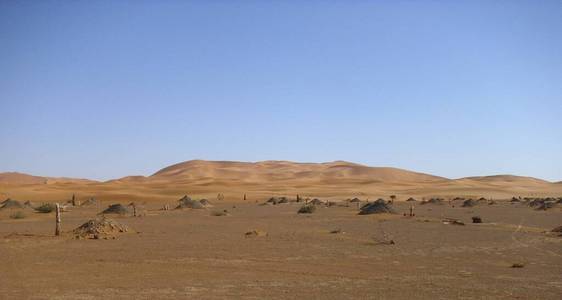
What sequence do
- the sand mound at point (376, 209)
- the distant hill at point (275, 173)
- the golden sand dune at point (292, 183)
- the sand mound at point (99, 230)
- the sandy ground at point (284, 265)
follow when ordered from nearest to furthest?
the sandy ground at point (284, 265) → the sand mound at point (99, 230) → the sand mound at point (376, 209) → the golden sand dune at point (292, 183) → the distant hill at point (275, 173)

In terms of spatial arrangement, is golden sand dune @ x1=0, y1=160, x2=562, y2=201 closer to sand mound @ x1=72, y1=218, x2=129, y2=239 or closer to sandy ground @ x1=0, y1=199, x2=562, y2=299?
sand mound @ x1=72, y1=218, x2=129, y2=239

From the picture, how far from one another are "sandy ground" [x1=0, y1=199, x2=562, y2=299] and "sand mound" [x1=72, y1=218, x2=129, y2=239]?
0.59 m

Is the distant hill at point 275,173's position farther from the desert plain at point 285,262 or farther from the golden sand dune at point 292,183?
the desert plain at point 285,262

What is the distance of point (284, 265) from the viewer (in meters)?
16.2

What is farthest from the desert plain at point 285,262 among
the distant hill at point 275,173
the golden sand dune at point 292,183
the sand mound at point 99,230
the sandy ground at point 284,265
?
the distant hill at point 275,173

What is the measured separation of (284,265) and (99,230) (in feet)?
38.5

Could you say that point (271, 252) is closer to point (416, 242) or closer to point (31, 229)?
point (416, 242)

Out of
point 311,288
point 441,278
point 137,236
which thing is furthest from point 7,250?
point 441,278

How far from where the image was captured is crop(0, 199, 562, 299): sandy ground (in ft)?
40.2

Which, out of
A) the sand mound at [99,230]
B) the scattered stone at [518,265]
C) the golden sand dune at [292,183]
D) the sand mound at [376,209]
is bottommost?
the scattered stone at [518,265]

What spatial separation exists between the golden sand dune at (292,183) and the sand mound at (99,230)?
54463mm

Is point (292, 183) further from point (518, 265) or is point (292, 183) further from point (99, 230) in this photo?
point (518, 265)

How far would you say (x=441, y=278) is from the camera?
1398 centimetres

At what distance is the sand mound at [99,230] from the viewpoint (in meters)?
24.1
